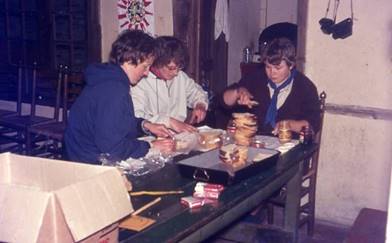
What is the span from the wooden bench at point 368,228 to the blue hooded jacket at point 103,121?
4.46 ft

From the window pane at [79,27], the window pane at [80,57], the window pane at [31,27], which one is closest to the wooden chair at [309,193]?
the window pane at [80,57]

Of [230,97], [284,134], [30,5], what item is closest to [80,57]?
[30,5]

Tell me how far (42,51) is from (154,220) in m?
4.07

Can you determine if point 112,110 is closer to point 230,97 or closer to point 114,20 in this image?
point 230,97

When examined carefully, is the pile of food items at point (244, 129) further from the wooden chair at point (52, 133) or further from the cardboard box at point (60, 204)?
the wooden chair at point (52, 133)

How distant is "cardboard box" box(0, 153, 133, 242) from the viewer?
1.52 m

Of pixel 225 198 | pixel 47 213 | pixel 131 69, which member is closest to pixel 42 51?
pixel 131 69

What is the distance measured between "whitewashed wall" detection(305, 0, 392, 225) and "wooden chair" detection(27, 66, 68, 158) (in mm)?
2219

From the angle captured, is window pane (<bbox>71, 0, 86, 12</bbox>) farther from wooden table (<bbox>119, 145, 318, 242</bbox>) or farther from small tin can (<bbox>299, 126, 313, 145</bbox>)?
wooden table (<bbox>119, 145, 318, 242</bbox>)

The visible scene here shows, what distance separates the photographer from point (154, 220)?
6.90 ft

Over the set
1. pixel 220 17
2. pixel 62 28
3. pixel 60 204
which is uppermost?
pixel 220 17

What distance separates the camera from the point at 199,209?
223cm

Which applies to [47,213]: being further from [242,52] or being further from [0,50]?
[242,52]

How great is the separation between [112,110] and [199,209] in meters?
0.72
